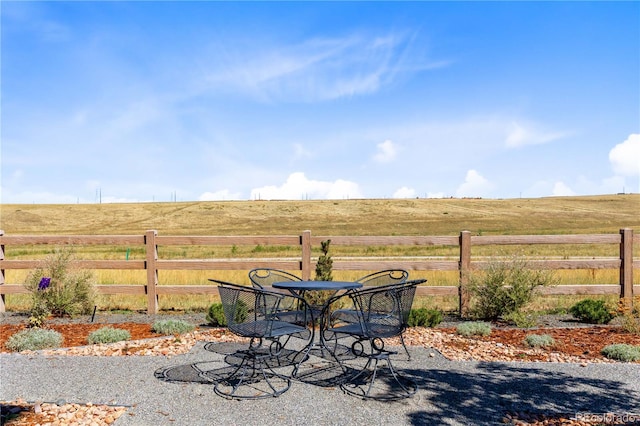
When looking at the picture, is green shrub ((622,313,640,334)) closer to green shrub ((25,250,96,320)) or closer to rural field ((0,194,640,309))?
green shrub ((25,250,96,320))

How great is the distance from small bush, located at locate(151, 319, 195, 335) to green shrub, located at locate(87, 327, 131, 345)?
571mm

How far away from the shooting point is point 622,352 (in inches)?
232

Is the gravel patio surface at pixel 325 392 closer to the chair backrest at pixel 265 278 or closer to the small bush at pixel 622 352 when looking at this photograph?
the small bush at pixel 622 352

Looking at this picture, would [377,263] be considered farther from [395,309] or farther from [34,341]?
[34,341]

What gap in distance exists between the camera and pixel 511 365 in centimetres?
554

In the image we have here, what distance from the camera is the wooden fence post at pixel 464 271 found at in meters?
8.72

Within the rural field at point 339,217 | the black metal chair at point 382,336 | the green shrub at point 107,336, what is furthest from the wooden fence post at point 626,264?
the rural field at point 339,217

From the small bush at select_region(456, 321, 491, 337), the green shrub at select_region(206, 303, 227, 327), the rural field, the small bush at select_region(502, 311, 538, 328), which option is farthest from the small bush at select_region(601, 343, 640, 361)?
the rural field

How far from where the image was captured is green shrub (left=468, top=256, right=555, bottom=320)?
8.22 meters

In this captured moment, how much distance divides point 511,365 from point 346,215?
192ft

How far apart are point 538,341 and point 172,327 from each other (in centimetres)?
489

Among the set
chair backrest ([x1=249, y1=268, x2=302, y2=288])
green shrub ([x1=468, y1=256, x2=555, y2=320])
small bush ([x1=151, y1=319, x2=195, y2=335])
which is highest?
chair backrest ([x1=249, y1=268, x2=302, y2=288])

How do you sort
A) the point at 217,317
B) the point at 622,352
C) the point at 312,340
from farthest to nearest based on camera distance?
the point at 217,317
the point at 622,352
the point at 312,340

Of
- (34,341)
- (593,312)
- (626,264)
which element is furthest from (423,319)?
(34,341)
